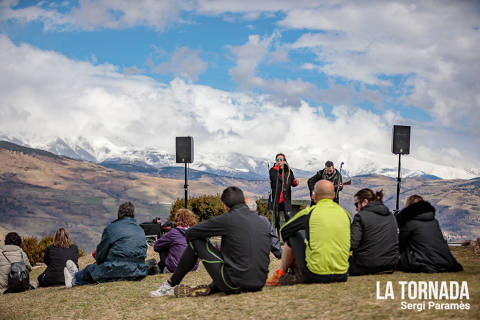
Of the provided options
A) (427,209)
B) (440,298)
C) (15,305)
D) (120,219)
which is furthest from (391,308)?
(15,305)

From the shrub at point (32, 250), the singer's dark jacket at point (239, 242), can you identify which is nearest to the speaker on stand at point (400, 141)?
the singer's dark jacket at point (239, 242)

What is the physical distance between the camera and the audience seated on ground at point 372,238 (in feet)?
24.6

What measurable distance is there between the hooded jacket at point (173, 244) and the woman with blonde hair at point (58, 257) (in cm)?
A: 190

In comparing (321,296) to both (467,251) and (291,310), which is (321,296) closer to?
(291,310)

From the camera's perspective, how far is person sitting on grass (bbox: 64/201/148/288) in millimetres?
9125

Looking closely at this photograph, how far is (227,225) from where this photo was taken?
686 centimetres

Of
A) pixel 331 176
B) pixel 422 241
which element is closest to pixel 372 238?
pixel 422 241

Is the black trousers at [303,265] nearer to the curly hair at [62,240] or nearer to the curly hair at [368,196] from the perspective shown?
the curly hair at [368,196]

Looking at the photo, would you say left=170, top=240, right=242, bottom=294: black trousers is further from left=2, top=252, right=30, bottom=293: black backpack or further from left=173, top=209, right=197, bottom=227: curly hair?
left=2, top=252, right=30, bottom=293: black backpack

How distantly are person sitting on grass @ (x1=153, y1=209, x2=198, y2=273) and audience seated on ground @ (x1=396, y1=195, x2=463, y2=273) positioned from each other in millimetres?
3693

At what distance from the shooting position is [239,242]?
684 cm

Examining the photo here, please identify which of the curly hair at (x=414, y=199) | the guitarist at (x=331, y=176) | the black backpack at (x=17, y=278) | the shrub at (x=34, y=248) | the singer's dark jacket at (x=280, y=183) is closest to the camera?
the curly hair at (x=414, y=199)

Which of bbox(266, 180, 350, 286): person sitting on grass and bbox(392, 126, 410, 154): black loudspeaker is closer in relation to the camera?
bbox(266, 180, 350, 286): person sitting on grass

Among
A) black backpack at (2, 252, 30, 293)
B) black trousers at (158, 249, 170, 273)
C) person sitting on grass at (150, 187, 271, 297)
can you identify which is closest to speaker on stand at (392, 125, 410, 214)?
black trousers at (158, 249, 170, 273)
